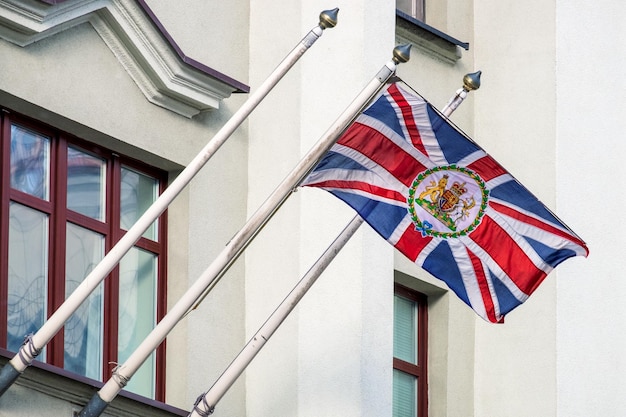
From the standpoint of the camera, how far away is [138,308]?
1666cm

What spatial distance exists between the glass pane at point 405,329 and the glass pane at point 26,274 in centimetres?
443

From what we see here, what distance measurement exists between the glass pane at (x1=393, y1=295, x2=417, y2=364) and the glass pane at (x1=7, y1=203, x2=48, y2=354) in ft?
14.5

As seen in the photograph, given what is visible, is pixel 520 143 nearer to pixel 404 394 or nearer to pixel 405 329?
pixel 405 329

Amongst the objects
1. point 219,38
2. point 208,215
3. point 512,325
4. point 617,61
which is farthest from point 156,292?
point 617,61

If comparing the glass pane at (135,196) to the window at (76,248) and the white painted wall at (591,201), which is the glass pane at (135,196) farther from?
the white painted wall at (591,201)

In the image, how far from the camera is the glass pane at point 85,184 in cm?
1611

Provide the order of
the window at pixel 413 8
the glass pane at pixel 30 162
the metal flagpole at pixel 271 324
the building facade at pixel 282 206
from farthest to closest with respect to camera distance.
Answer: the window at pixel 413 8 → the building facade at pixel 282 206 → the glass pane at pixel 30 162 → the metal flagpole at pixel 271 324

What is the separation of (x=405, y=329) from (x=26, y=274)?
4857 millimetres

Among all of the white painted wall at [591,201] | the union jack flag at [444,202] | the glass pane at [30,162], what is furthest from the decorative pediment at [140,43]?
the white painted wall at [591,201]

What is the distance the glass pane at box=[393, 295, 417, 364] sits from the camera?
1933 centimetres

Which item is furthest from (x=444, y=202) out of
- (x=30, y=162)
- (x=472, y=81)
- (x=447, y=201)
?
(x=30, y=162)

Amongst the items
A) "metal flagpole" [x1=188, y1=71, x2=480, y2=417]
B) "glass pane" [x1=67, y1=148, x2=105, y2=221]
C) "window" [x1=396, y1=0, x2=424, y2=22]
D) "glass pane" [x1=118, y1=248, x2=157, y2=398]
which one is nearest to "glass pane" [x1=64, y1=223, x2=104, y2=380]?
"glass pane" [x1=67, y1=148, x2=105, y2=221]

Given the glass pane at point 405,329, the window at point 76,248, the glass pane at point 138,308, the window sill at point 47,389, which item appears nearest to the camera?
the window sill at point 47,389

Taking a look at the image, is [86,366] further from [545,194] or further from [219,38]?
[545,194]
